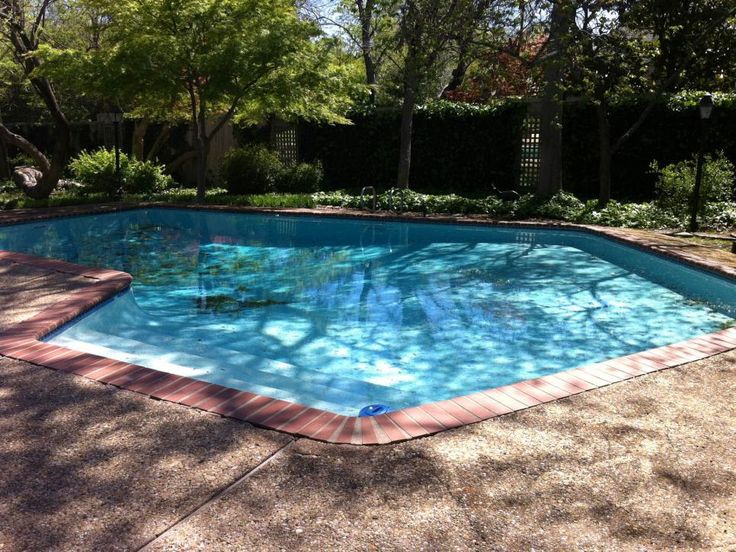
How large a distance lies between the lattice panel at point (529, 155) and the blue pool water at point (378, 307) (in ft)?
15.8

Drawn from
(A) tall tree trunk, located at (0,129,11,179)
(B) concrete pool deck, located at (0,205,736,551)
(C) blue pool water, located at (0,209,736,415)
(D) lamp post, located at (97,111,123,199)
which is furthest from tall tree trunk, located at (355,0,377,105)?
(B) concrete pool deck, located at (0,205,736,551)

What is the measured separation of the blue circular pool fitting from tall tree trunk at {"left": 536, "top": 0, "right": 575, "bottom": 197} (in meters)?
9.19

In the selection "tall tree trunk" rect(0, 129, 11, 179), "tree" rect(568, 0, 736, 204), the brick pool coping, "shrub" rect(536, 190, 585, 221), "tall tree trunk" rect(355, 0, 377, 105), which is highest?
"tall tree trunk" rect(355, 0, 377, 105)

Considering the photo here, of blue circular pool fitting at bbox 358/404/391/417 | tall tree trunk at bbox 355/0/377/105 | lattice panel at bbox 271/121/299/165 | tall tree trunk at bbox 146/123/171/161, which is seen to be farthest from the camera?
tall tree trunk at bbox 146/123/171/161

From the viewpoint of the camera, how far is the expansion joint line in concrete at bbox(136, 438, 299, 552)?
2.15m

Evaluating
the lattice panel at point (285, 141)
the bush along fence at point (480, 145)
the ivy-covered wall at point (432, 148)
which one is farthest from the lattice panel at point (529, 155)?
the lattice panel at point (285, 141)

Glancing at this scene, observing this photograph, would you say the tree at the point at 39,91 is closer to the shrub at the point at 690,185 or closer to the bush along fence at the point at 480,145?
the bush along fence at the point at 480,145

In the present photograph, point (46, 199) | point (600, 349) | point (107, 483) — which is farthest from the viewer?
point (46, 199)

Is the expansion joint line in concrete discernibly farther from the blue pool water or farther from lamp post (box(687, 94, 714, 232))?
lamp post (box(687, 94, 714, 232))

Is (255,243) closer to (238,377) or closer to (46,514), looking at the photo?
(238,377)

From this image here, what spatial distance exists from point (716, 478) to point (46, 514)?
2710mm

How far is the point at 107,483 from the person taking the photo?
2.50 metres

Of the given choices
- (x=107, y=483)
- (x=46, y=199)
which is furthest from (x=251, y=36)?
(x=107, y=483)

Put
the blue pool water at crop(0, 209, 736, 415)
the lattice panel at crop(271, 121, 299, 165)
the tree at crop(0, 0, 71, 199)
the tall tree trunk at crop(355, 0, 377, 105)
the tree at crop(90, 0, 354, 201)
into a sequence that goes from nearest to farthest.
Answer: the blue pool water at crop(0, 209, 736, 415) < the tree at crop(90, 0, 354, 201) < the tree at crop(0, 0, 71, 199) < the tall tree trunk at crop(355, 0, 377, 105) < the lattice panel at crop(271, 121, 299, 165)
